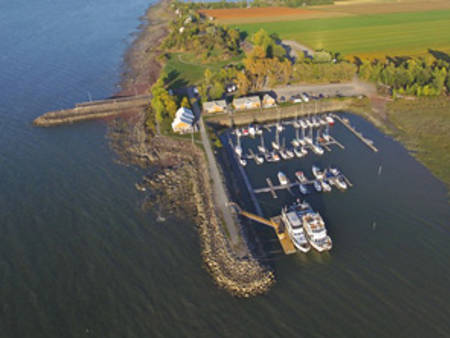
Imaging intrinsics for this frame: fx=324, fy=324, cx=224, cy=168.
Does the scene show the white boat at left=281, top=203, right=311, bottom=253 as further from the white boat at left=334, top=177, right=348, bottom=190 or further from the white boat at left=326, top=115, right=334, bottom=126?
the white boat at left=326, top=115, right=334, bottom=126

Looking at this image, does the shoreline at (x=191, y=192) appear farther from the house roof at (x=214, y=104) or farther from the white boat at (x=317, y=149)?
the white boat at (x=317, y=149)

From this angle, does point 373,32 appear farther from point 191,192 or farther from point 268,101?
point 191,192

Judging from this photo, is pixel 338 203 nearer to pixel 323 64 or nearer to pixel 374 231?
pixel 374 231

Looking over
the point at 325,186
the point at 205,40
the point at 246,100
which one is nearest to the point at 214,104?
the point at 246,100

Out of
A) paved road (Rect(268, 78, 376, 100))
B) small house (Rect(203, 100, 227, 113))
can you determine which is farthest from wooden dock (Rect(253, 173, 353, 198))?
paved road (Rect(268, 78, 376, 100))

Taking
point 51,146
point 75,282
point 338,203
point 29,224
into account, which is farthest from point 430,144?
point 51,146

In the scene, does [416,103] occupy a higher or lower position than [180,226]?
higher

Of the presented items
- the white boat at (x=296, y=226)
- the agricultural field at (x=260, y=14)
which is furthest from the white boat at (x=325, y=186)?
the agricultural field at (x=260, y=14)
